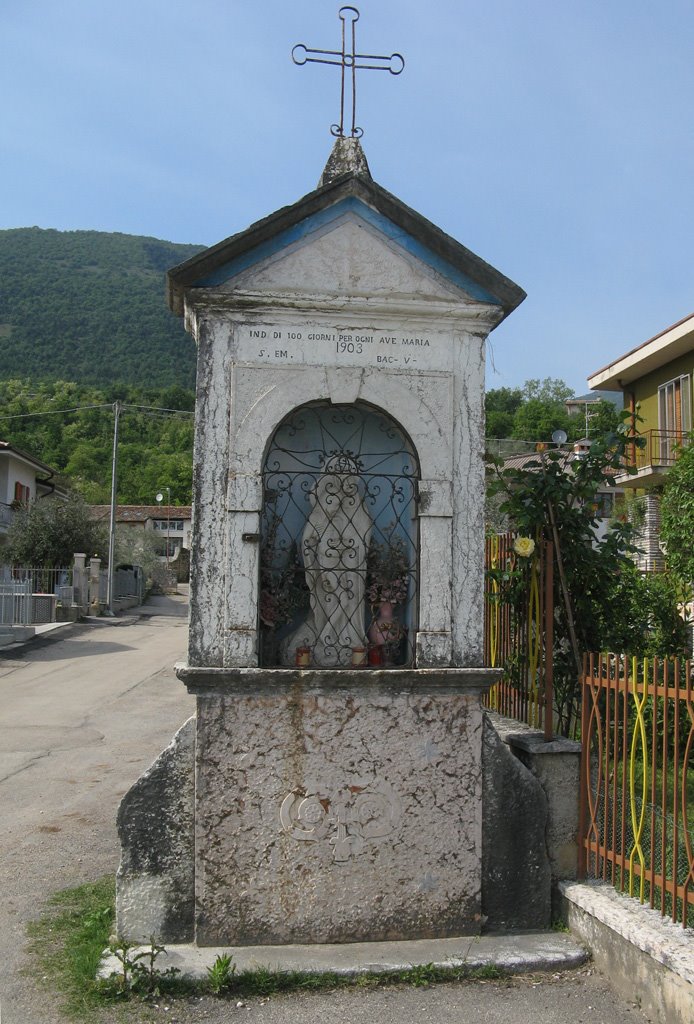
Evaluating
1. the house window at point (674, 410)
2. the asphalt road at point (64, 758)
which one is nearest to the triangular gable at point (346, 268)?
the asphalt road at point (64, 758)

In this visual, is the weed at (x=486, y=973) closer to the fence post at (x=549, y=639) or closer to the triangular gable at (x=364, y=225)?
the fence post at (x=549, y=639)

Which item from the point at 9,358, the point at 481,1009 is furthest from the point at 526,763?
the point at 9,358

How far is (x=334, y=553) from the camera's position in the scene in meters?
5.19

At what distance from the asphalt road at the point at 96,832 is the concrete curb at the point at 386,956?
9 cm

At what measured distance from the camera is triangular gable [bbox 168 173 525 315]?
15.4 feet

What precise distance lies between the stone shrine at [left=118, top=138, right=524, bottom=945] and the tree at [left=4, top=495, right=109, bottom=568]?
29153mm

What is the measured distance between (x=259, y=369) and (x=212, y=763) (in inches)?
76.2

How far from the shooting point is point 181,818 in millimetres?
4484

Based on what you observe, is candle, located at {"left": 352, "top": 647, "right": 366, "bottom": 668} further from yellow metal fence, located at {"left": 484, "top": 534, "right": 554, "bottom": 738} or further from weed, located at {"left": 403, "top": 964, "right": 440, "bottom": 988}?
weed, located at {"left": 403, "top": 964, "right": 440, "bottom": 988}

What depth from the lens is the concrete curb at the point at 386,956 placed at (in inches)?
164

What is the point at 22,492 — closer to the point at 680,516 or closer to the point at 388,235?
the point at 680,516

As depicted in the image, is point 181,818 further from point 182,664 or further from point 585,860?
point 585,860

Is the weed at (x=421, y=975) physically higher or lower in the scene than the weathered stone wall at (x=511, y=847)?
lower

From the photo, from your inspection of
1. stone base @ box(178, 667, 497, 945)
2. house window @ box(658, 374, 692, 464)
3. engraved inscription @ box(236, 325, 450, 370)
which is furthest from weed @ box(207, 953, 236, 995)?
house window @ box(658, 374, 692, 464)
